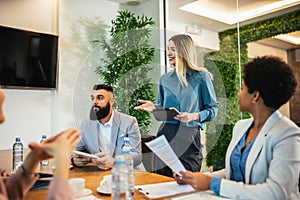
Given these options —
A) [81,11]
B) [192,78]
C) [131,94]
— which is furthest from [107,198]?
[81,11]

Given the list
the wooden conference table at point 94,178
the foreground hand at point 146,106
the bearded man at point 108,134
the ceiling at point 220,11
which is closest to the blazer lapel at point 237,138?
the wooden conference table at point 94,178

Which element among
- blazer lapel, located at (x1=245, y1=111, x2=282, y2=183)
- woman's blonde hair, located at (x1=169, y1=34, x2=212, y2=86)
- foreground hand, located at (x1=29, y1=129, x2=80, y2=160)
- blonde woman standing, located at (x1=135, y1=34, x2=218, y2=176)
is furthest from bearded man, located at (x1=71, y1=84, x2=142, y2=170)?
foreground hand, located at (x1=29, y1=129, x2=80, y2=160)

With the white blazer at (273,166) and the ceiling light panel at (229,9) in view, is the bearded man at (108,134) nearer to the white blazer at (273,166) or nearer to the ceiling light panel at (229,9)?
the white blazer at (273,166)

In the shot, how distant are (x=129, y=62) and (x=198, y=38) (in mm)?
936

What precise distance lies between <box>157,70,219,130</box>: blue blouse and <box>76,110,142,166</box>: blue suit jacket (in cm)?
39

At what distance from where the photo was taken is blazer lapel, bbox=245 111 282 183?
1.14 m

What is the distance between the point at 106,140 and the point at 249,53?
6.10 feet

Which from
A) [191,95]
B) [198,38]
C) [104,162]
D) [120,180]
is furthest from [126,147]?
[198,38]

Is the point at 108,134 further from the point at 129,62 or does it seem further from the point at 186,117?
the point at 129,62

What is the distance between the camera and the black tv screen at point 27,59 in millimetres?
2926

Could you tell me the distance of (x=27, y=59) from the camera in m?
3.05

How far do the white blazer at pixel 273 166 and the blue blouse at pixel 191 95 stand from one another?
1192mm

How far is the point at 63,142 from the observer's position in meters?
0.81

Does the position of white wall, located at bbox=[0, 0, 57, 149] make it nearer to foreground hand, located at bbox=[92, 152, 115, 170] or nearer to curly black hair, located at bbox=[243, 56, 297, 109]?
foreground hand, located at bbox=[92, 152, 115, 170]
